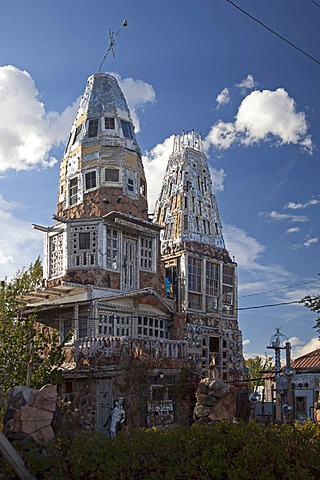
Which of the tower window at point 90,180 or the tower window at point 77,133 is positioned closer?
the tower window at point 90,180

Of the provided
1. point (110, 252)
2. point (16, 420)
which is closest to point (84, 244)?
point (110, 252)

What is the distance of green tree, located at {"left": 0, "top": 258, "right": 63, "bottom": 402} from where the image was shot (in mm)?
17391

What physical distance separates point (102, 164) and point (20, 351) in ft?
27.2

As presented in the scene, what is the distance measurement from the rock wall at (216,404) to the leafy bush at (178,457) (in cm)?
418

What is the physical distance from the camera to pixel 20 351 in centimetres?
1817

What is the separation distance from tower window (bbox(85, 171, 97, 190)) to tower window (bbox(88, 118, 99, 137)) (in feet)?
5.54

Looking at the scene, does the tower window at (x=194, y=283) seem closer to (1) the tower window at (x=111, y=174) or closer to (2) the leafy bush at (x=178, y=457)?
(1) the tower window at (x=111, y=174)

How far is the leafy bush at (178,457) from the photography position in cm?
779

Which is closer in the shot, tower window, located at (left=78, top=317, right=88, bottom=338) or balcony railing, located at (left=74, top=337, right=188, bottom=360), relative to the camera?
balcony railing, located at (left=74, top=337, right=188, bottom=360)

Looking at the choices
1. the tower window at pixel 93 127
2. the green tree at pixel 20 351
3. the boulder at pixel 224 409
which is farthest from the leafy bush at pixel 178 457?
the tower window at pixel 93 127

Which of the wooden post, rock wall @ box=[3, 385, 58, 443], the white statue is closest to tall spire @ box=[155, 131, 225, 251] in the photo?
the white statue

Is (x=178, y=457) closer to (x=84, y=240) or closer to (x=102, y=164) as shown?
(x=84, y=240)

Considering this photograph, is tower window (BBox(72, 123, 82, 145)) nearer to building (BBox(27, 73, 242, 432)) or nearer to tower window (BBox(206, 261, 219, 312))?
building (BBox(27, 73, 242, 432))

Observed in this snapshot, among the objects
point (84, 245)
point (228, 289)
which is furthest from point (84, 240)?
point (228, 289)
